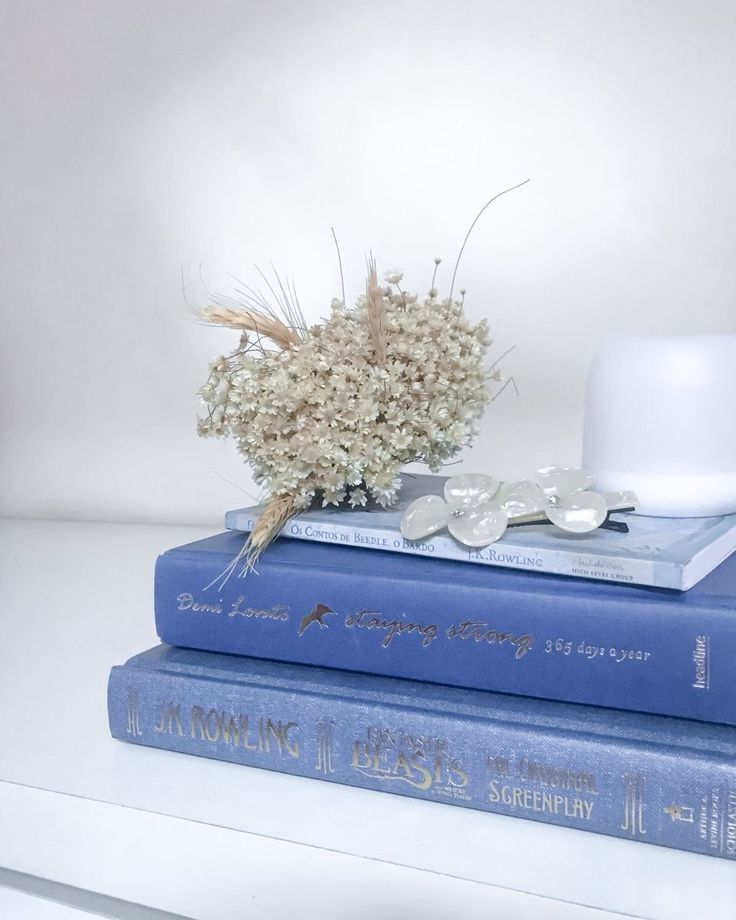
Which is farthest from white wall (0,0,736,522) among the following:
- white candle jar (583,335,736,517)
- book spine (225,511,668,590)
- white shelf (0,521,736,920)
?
white shelf (0,521,736,920)

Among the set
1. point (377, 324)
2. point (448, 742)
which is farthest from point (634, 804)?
point (377, 324)

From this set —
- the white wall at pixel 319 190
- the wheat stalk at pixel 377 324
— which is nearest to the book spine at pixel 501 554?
the wheat stalk at pixel 377 324

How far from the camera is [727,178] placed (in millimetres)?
934

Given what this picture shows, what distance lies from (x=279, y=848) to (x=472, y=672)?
0.47 feet

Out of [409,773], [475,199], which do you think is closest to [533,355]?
[475,199]

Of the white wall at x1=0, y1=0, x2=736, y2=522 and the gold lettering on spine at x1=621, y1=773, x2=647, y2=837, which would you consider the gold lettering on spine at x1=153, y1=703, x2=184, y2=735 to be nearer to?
the gold lettering on spine at x1=621, y1=773, x2=647, y2=837

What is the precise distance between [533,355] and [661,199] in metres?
0.21

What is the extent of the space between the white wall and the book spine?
0.50 metres

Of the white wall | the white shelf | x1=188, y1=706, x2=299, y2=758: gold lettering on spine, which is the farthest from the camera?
the white wall

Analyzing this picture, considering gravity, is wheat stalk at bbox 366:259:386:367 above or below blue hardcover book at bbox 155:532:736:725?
above

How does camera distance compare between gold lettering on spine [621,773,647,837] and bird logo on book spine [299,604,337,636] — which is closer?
gold lettering on spine [621,773,647,837]

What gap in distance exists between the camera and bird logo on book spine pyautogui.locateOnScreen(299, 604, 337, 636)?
1.84 ft

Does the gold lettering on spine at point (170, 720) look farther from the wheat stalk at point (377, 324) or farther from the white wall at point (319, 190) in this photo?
the white wall at point (319, 190)

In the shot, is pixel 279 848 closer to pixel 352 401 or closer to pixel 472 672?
pixel 472 672
